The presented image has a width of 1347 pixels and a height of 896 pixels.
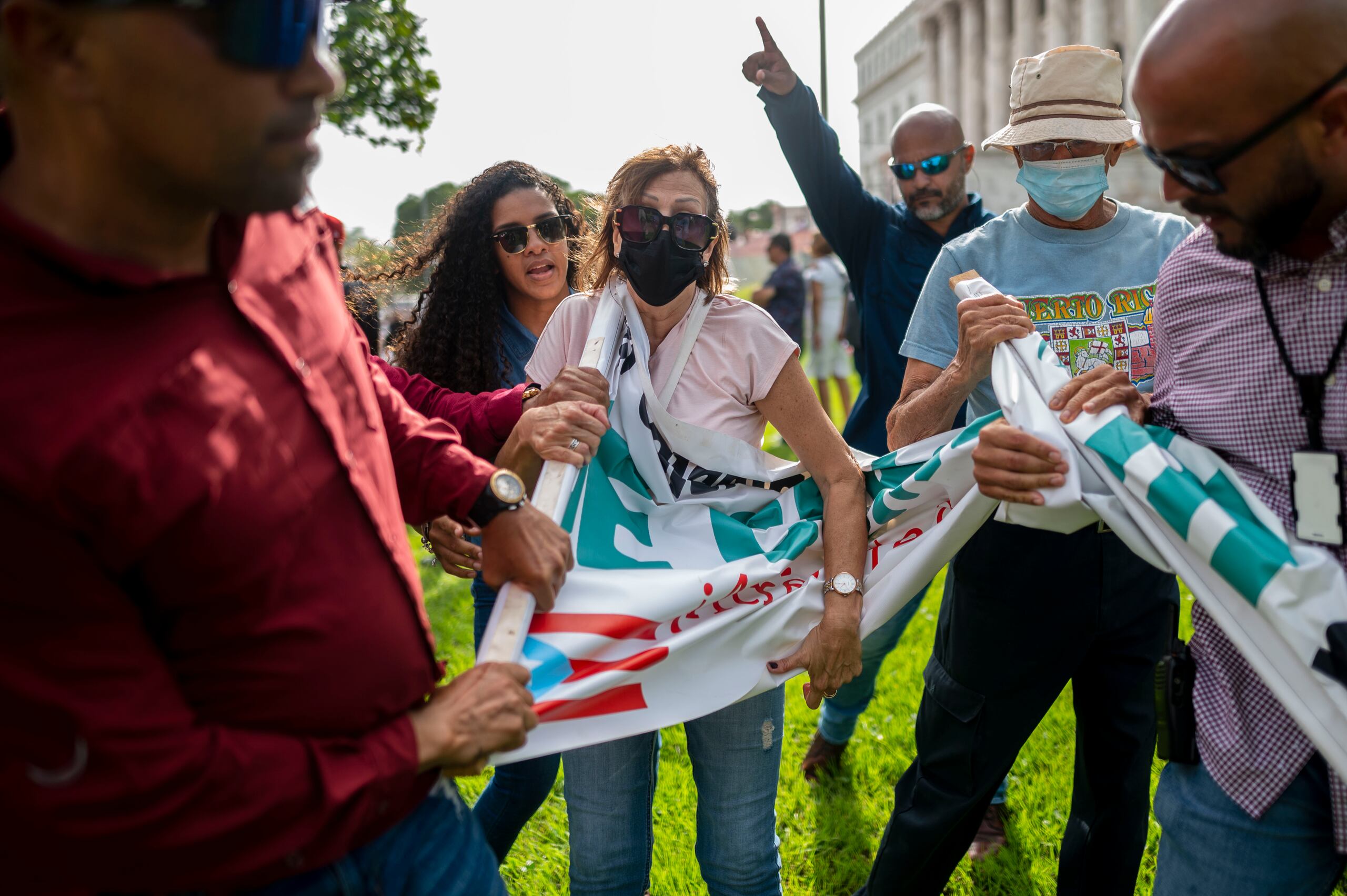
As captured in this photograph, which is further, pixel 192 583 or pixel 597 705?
pixel 597 705

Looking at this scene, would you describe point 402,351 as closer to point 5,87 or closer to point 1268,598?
point 5,87

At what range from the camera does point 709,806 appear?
8.71 feet

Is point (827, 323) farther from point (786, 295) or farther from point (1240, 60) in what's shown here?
point (1240, 60)

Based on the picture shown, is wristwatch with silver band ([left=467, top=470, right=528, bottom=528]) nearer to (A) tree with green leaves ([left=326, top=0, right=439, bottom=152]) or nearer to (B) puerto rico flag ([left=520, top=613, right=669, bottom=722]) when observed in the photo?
(B) puerto rico flag ([left=520, top=613, right=669, bottom=722])

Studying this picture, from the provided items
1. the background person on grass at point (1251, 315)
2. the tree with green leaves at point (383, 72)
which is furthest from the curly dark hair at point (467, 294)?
the tree with green leaves at point (383, 72)

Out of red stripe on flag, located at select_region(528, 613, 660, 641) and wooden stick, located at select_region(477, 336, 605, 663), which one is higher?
wooden stick, located at select_region(477, 336, 605, 663)

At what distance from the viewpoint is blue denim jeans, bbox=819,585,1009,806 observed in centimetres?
421

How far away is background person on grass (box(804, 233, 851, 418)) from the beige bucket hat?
8.42 m

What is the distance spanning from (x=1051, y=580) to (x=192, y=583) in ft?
7.21

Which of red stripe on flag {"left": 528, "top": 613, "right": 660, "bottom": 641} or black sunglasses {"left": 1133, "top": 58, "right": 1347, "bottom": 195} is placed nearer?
black sunglasses {"left": 1133, "top": 58, "right": 1347, "bottom": 195}

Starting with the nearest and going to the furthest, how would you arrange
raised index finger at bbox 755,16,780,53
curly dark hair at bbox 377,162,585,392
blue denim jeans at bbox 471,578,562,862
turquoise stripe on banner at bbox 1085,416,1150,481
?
turquoise stripe on banner at bbox 1085,416,1150,481 → blue denim jeans at bbox 471,578,562,862 → curly dark hair at bbox 377,162,585,392 → raised index finger at bbox 755,16,780,53

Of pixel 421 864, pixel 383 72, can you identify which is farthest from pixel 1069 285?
pixel 383 72

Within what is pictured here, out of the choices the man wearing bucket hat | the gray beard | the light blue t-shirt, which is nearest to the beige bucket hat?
the man wearing bucket hat

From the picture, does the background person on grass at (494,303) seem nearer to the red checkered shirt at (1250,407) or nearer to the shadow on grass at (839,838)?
the shadow on grass at (839,838)
